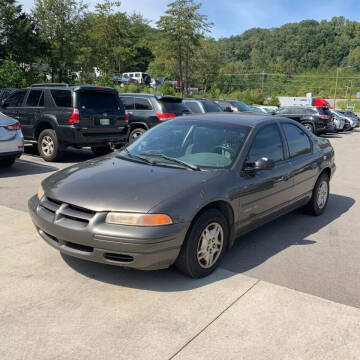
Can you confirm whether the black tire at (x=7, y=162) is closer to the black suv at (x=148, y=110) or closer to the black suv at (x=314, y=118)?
the black suv at (x=148, y=110)

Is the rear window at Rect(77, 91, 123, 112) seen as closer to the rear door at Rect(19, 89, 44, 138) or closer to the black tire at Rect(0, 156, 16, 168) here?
the rear door at Rect(19, 89, 44, 138)

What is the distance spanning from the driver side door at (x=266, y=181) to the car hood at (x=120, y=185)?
0.53 m

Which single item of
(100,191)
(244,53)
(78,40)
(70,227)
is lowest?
(70,227)

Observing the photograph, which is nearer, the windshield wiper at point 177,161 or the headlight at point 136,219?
the headlight at point 136,219

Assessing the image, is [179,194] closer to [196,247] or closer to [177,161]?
[196,247]

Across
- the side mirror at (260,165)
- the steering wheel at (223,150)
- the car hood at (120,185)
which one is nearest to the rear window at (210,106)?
the steering wheel at (223,150)

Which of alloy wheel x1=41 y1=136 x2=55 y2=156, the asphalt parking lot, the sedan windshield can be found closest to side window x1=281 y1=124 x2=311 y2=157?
the sedan windshield

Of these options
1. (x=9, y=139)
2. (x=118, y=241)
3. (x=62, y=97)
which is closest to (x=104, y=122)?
(x=62, y=97)

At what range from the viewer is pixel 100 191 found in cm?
363

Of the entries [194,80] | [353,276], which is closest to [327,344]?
[353,276]

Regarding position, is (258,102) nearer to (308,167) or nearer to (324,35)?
(308,167)

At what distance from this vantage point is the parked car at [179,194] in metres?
3.39

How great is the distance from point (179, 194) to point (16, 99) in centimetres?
857

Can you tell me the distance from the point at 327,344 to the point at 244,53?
14915 centimetres
